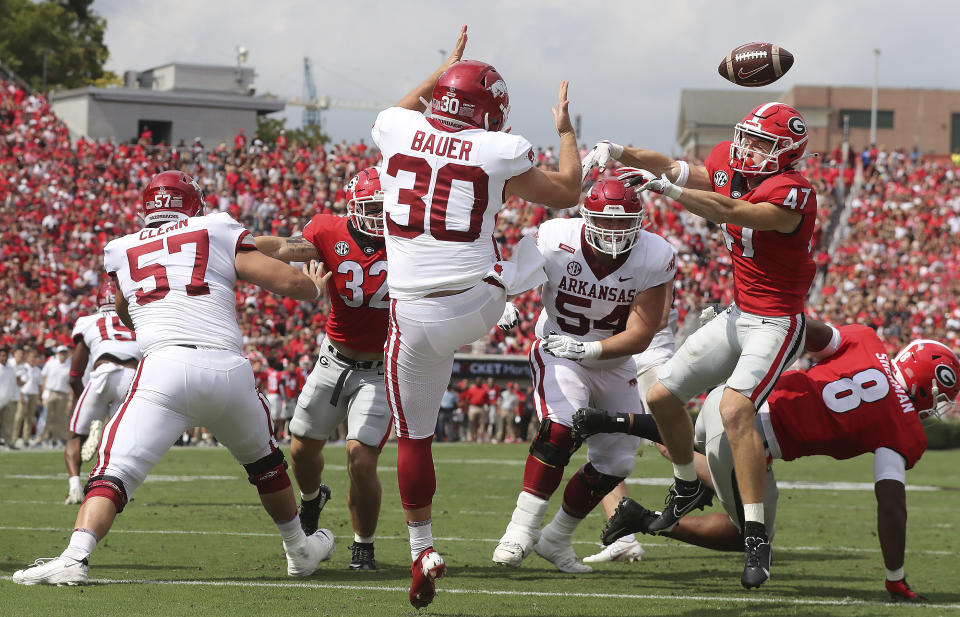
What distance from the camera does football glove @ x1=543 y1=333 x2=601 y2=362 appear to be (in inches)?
240

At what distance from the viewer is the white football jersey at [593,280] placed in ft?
21.4

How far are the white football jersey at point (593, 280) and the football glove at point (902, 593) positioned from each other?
6.16ft

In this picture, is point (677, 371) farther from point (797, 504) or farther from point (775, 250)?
point (797, 504)

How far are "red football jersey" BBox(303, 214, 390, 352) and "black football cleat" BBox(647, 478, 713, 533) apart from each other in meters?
1.79

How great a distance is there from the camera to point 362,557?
6363mm

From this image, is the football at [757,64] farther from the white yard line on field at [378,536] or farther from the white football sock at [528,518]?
the white yard line on field at [378,536]

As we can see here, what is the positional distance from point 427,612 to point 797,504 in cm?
688

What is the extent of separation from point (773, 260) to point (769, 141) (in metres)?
0.59

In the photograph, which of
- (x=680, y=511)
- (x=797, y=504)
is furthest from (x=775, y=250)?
(x=797, y=504)

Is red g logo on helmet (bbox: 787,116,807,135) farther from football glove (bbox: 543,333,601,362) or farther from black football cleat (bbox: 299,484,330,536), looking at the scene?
black football cleat (bbox: 299,484,330,536)

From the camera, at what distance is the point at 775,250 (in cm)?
580

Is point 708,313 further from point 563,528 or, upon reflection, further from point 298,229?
point 298,229

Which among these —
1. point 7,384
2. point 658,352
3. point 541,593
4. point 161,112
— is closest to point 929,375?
point 541,593

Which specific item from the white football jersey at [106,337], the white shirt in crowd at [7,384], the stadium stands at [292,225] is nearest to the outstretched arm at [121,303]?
the white football jersey at [106,337]
